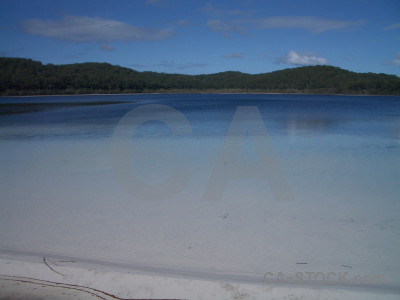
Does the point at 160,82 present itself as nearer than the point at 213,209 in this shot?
No

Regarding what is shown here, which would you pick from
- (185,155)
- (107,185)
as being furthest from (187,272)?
(185,155)

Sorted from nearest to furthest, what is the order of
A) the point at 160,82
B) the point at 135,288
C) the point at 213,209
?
the point at 135,288 → the point at 213,209 → the point at 160,82

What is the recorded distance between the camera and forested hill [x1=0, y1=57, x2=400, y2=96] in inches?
1916

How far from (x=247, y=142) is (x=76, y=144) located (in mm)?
3573

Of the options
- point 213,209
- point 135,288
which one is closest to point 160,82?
point 213,209

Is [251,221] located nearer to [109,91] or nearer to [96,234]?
[96,234]

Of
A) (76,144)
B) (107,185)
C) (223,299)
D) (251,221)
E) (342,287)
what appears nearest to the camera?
(223,299)

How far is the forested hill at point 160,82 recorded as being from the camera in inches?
1916

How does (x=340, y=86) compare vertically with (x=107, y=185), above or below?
above

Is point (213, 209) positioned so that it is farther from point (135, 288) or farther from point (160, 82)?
point (160, 82)

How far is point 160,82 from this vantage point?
75.4 meters

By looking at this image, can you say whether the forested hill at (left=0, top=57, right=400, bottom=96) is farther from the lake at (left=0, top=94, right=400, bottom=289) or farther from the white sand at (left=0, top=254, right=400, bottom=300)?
the white sand at (left=0, top=254, right=400, bottom=300)

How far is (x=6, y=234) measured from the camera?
9.00 feet

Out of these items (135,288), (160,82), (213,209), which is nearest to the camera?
(135,288)
